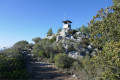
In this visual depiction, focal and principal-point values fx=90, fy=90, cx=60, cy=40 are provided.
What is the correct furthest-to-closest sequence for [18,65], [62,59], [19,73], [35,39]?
1. [35,39]
2. [62,59]
3. [18,65]
4. [19,73]

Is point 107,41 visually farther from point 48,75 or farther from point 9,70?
point 9,70

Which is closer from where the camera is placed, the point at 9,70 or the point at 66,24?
the point at 9,70

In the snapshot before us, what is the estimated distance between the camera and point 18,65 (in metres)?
8.05

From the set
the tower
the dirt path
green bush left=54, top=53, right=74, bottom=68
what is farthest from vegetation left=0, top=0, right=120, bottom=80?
the tower

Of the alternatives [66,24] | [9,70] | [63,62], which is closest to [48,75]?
[63,62]

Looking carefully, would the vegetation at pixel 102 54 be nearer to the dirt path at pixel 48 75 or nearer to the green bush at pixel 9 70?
the green bush at pixel 9 70

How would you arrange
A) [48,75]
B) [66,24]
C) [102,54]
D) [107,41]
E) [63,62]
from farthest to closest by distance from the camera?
1. [66,24]
2. [63,62]
3. [48,75]
4. [107,41]
5. [102,54]

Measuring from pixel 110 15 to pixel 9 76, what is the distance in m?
8.23

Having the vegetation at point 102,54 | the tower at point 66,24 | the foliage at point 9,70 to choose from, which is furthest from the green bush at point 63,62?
the tower at point 66,24

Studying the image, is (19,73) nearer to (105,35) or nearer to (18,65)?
(18,65)

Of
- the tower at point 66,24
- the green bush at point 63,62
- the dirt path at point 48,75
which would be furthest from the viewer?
the tower at point 66,24

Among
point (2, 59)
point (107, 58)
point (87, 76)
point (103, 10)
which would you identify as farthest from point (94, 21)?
point (2, 59)

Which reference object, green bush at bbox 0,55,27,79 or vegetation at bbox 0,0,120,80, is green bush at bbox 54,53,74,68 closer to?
vegetation at bbox 0,0,120,80

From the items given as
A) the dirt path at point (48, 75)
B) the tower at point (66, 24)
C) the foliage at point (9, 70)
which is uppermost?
the tower at point (66, 24)
